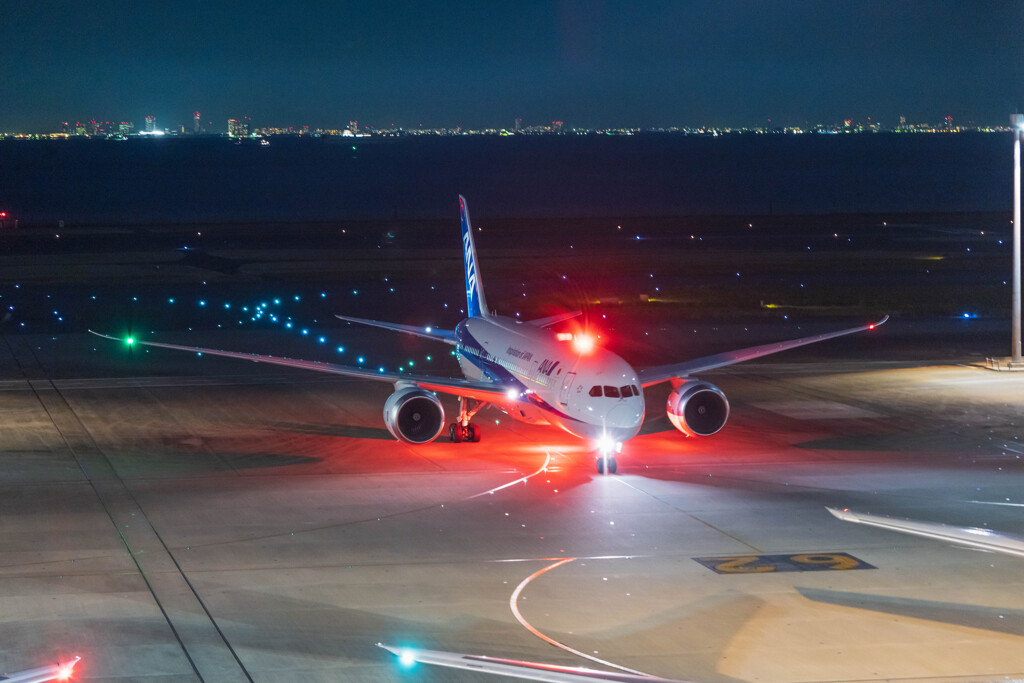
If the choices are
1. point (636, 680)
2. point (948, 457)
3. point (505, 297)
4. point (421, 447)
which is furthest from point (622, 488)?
point (505, 297)

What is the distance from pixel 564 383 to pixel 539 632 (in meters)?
11.1

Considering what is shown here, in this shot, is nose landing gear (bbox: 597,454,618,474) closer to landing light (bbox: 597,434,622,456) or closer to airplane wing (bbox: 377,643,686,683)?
landing light (bbox: 597,434,622,456)

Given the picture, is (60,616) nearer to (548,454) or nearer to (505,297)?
(548,454)

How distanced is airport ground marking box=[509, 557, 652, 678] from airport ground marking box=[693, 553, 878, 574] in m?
2.50

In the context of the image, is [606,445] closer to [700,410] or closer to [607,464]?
[607,464]

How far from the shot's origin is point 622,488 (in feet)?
80.9

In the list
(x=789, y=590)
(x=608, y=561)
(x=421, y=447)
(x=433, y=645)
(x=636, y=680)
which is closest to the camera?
(x=636, y=680)

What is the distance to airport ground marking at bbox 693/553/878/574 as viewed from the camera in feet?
60.3

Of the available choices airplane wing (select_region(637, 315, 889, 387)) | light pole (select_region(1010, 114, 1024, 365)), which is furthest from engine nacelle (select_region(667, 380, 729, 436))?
light pole (select_region(1010, 114, 1024, 365))

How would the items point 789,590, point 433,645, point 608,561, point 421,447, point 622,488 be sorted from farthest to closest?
point 421,447 < point 622,488 < point 608,561 < point 789,590 < point 433,645

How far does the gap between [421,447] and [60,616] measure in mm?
14430

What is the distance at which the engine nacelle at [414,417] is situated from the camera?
27.9 m

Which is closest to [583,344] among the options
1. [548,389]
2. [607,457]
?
[548,389]

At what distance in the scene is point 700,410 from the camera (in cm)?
2888
